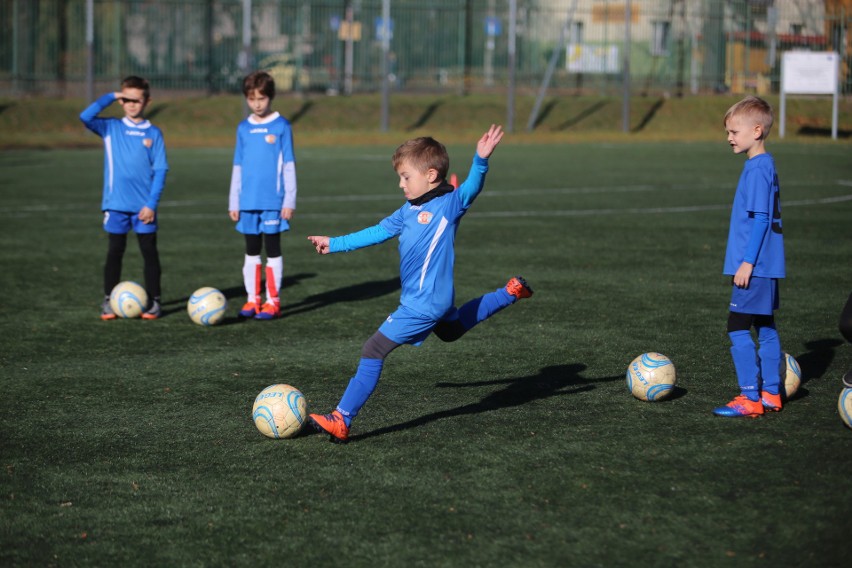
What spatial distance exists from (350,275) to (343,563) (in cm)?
764

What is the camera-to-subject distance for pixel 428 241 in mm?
6008

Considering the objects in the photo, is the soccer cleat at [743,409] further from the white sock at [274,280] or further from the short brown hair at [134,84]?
the short brown hair at [134,84]

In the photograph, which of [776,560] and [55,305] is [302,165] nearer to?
[55,305]

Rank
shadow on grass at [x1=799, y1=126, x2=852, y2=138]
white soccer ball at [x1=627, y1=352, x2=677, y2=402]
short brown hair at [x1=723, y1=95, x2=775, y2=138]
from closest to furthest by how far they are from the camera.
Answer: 1. short brown hair at [x1=723, y1=95, x2=775, y2=138]
2. white soccer ball at [x1=627, y1=352, x2=677, y2=402]
3. shadow on grass at [x1=799, y1=126, x2=852, y2=138]

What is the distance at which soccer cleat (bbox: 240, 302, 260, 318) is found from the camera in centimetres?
977

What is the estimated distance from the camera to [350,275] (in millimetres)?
11984

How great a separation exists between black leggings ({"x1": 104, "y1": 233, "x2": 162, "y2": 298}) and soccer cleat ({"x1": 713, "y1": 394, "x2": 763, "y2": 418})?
532 cm

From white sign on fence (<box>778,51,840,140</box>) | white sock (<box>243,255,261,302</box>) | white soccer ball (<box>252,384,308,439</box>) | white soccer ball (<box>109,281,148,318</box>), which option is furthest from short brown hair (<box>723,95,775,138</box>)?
white sign on fence (<box>778,51,840,140</box>)

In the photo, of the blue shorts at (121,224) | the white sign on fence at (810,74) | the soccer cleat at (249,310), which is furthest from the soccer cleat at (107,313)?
the white sign on fence at (810,74)

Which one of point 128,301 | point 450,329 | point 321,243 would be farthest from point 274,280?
point 321,243

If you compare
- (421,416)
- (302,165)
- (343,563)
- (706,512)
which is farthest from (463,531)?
(302,165)

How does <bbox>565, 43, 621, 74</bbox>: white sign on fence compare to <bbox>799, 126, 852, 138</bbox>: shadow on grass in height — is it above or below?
above

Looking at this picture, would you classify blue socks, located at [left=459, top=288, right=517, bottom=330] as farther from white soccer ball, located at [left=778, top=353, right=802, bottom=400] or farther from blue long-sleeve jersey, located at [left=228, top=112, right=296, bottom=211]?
blue long-sleeve jersey, located at [left=228, top=112, right=296, bottom=211]

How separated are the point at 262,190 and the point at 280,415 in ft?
13.0
